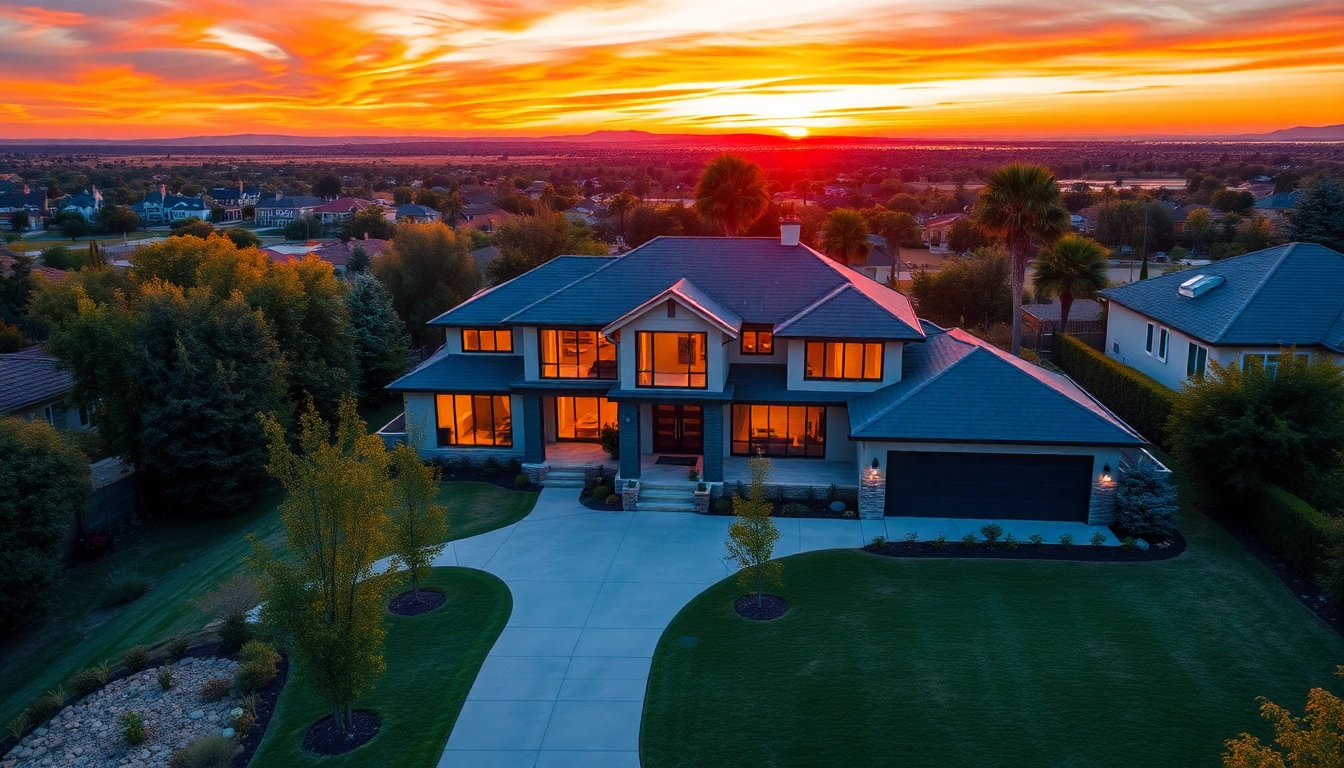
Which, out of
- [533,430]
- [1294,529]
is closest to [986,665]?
[1294,529]

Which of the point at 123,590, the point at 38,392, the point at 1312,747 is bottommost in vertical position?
the point at 123,590

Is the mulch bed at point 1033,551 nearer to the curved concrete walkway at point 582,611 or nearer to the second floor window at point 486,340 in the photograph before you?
the curved concrete walkway at point 582,611

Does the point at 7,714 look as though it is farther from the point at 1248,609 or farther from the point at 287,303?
the point at 1248,609

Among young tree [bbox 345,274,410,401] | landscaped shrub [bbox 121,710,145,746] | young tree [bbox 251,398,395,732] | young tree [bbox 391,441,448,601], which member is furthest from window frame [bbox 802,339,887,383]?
young tree [bbox 345,274,410,401]

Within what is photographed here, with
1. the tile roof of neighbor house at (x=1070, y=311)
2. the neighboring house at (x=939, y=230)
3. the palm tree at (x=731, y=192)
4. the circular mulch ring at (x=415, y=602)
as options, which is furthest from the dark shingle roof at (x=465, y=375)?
the neighboring house at (x=939, y=230)

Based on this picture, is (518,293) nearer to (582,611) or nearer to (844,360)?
(844,360)

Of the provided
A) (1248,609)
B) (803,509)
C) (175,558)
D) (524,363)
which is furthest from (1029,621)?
(175,558)
